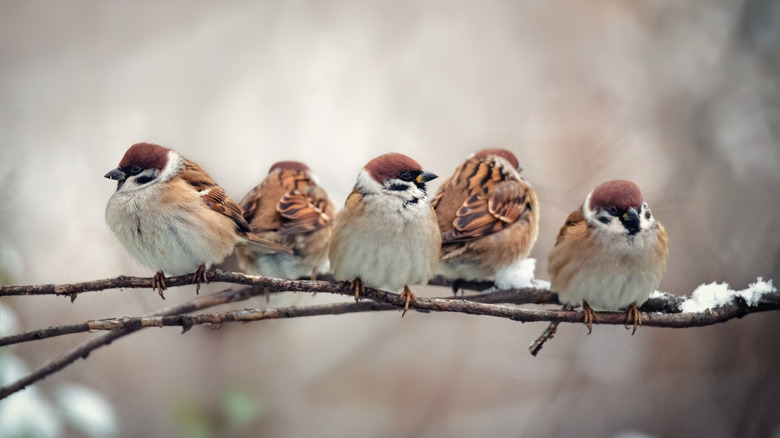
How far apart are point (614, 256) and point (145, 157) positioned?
1.22 meters

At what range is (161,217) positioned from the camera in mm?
1728

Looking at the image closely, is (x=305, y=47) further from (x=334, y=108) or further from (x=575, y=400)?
(x=575, y=400)

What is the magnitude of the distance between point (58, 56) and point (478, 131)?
181 centimetres

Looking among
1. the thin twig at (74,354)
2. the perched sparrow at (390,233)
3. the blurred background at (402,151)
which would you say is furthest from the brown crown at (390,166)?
the blurred background at (402,151)

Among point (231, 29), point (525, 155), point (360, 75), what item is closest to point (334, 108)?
point (360, 75)

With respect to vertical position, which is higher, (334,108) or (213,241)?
(334,108)

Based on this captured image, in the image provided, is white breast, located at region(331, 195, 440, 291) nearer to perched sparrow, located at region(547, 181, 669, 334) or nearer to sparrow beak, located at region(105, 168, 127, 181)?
perched sparrow, located at region(547, 181, 669, 334)

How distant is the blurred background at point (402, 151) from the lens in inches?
Answer: 105

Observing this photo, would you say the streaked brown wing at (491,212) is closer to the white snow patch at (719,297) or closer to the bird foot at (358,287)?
the bird foot at (358,287)

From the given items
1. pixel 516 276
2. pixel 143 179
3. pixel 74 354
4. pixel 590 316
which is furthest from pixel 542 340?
pixel 74 354

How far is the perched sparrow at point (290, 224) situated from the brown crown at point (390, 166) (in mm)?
459

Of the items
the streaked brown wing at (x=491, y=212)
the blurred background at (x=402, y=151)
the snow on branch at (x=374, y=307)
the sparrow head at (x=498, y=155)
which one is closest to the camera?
the snow on branch at (x=374, y=307)

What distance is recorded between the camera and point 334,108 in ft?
10.2

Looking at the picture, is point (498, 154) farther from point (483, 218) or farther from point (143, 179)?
point (143, 179)
